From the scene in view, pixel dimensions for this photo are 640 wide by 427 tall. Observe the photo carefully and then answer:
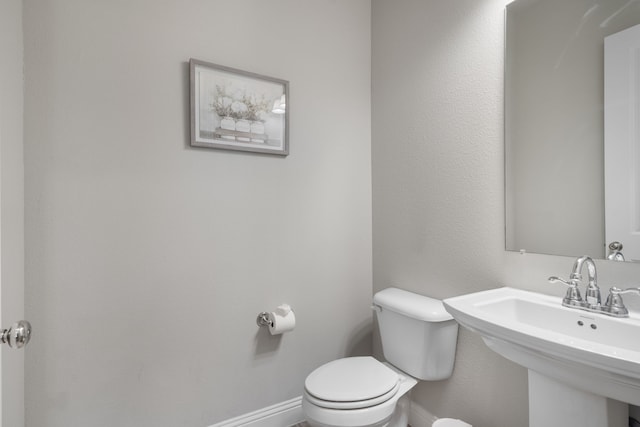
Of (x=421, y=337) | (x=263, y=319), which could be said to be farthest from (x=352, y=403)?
(x=263, y=319)

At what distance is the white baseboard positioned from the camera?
1584mm

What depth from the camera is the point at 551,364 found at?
854 millimetres

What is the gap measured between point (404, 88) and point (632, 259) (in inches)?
49.4

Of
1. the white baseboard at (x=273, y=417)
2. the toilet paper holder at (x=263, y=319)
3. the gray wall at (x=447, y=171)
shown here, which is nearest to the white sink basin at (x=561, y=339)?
the gray wall at (x=447, y=171)

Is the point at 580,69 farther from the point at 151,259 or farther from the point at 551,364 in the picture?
the point at 151,259

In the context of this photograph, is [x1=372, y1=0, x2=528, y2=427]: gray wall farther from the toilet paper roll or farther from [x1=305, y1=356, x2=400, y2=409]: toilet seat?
the toilet paper roll

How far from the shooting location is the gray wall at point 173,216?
1231 millimetres

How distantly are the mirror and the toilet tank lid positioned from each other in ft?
1.36

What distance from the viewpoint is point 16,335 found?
767mm

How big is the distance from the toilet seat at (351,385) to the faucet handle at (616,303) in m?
0.80

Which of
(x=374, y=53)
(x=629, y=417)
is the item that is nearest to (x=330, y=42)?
(x=374, y=53)

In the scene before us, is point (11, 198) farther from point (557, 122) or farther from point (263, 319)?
point (557, 122)

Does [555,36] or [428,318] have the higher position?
[555,36]

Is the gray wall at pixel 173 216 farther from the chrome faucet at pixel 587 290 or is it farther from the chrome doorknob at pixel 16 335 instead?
the chrome faucet at pixel 587 290
